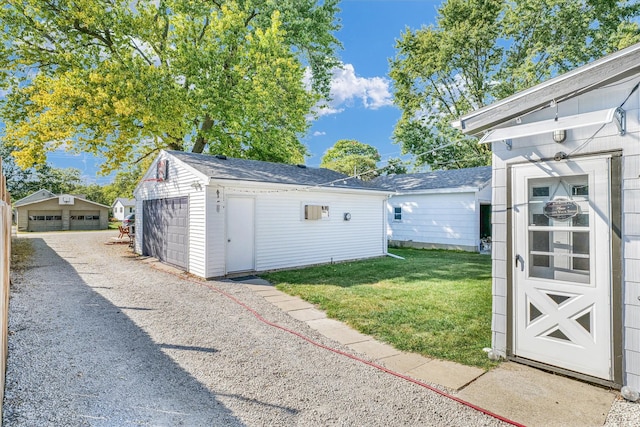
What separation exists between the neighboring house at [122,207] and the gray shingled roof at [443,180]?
37580 millimetres

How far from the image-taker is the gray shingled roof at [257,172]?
916cm

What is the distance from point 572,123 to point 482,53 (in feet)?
69.3

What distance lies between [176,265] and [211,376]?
7.20 metres

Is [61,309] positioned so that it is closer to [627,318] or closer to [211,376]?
[211,376]

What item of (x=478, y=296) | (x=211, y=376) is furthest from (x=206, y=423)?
(x=478, y=296)

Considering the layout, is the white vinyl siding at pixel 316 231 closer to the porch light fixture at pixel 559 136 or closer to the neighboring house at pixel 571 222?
the neighboring house at pixel 571 222

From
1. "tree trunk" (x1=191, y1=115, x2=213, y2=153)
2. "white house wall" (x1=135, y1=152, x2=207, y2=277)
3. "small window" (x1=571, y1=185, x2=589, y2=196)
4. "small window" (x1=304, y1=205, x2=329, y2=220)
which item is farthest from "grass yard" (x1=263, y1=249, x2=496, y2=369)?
"tree trunk" (x1=191, y1=115, x2=213, y2=153)

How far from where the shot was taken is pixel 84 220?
103 feet

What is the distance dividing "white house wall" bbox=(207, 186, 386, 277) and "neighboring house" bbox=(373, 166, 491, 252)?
6.21ft

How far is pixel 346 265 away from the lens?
10.7 metres

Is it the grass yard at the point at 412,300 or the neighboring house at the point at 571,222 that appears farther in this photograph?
the grass yard at the point at 412,300

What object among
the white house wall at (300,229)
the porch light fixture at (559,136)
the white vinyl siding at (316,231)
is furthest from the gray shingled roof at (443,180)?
the porch light fixture at (559,136)

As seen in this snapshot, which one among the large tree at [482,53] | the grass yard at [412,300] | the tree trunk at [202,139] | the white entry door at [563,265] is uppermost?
the large tree at [482,53]

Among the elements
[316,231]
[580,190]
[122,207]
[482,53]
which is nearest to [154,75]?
[316,231]
